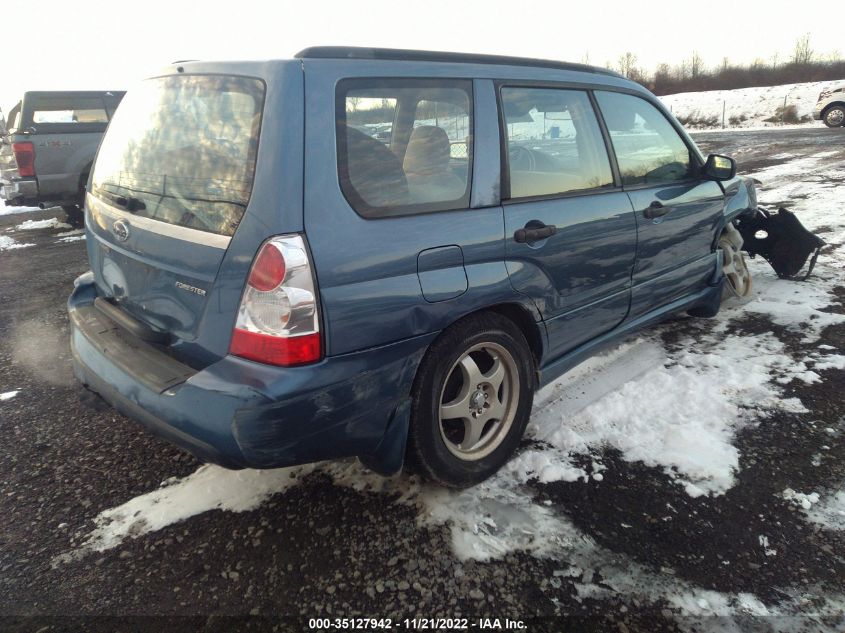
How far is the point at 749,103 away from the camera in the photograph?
31078 mm

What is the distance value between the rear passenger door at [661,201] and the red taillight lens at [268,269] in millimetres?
2106

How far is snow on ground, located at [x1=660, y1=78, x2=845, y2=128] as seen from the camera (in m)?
28.3

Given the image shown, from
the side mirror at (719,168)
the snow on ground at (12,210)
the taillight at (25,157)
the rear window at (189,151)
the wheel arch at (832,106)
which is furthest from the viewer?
the wheel arch at (832,106)

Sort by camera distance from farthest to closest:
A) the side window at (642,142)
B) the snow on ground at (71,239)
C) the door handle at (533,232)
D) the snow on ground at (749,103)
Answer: the snow on ground at (749,103)
the snow on ground at (71,239)
the side window at (642,142)
the door handle at (533,232)

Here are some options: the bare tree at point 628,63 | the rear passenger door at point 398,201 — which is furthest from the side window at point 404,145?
the bare tree at point 628,63

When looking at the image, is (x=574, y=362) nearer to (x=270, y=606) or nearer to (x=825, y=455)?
(x=825, y=455)

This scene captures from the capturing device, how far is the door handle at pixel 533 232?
96.6 inches

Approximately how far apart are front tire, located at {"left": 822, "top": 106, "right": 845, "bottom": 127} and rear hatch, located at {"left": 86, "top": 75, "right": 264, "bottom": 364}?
25298 millimetres

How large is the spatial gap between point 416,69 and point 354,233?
0.82 meters

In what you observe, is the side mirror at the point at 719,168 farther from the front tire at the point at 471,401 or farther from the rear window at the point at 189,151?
the rear window at the point at 189,151

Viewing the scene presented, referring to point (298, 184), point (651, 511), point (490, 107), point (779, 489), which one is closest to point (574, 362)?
point (651, 511)

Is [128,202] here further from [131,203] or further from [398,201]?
[398,201]

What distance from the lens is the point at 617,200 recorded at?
3014 mm

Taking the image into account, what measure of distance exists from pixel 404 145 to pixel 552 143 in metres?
0.98
